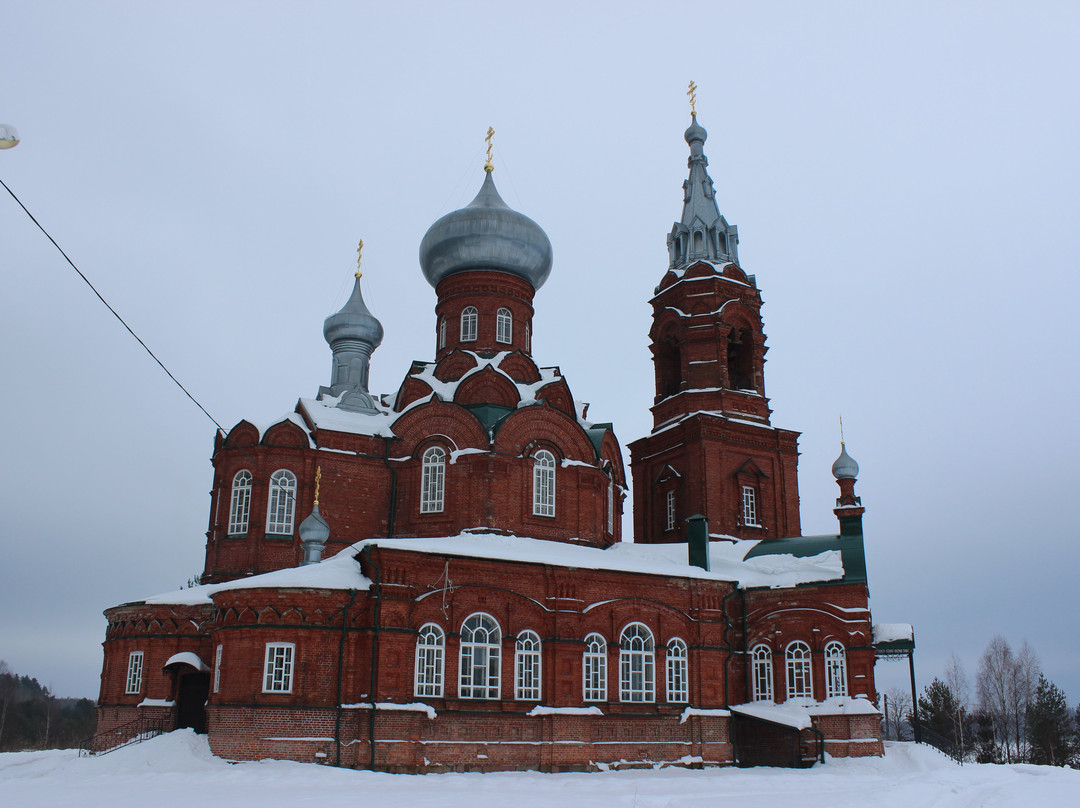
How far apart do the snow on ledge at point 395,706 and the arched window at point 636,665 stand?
161 inches

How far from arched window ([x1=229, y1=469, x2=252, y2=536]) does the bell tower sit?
1057 centimetres

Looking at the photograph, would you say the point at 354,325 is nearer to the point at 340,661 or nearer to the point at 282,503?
the point at 282,503

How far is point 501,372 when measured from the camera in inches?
886

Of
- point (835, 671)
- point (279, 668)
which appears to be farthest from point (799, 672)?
point (279, 668)

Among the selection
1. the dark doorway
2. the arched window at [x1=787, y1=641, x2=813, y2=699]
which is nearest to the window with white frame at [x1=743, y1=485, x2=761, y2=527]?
the arched window at [x1=787, y1=641, x2=813, y2=699]

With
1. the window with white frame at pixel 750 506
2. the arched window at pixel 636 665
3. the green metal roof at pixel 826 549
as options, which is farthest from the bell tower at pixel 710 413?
the arched window at pixel 636 665

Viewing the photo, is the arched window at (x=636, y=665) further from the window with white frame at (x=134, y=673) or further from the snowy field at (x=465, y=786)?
the window with white frame at (x=134, y=673)

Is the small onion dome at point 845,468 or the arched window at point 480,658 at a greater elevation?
the small onion dome at point 845,468

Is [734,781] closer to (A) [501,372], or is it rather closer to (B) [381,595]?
(B) [381,595]

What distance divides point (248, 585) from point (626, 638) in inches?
289

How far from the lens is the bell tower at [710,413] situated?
24.1 m

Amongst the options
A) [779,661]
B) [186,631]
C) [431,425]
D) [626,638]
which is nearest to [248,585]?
[186,631]

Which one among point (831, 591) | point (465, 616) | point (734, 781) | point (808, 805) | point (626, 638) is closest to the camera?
point (808, 805)

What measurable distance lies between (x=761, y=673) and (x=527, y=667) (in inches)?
232
